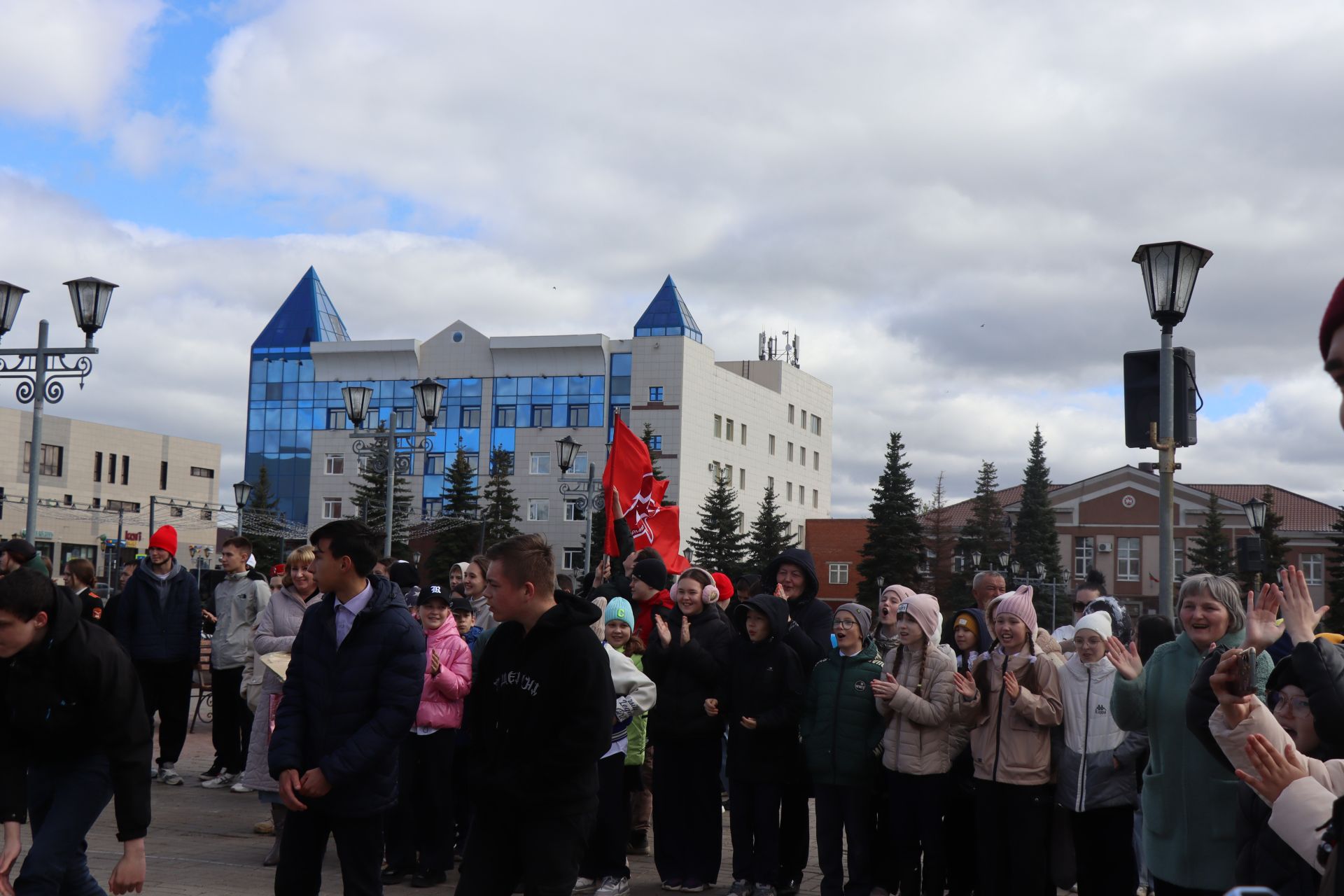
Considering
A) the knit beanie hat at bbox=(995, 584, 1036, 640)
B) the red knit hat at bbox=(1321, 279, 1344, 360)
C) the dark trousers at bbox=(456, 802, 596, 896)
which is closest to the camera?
the red knit hat at bbox=(1321, 279, 1344, 360)

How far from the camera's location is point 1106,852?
7926 mm

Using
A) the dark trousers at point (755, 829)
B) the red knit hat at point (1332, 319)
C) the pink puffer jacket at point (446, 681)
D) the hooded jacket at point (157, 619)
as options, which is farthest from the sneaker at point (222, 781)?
the red knit hat at point (1332, 319)

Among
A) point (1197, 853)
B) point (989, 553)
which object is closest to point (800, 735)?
point (1197, 853)

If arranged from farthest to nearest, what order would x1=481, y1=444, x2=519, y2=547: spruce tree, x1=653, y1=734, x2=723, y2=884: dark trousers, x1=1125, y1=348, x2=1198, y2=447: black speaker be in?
1. x1=481, y1=444, x2=519, y2=547: spruce tree
2. x1=1125, y1=348, x2=1198, y2=447: black speaker
3. x1=653, y1=734, x2=723, y2=884: dark trousers

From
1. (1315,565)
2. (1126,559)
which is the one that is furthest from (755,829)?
(1315,565)

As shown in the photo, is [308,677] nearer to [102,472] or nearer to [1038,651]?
[1038,651]

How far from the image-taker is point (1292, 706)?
4.32 meters

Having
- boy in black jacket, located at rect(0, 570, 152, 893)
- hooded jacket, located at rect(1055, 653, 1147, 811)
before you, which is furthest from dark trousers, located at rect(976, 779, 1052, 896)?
boy in black jacket, located at rect(0, 570, 152, 893)

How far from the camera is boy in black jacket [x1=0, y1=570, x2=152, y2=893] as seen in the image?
515cm

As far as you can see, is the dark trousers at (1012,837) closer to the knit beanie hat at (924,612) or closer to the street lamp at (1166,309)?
the knit beanie hat at (924,612)

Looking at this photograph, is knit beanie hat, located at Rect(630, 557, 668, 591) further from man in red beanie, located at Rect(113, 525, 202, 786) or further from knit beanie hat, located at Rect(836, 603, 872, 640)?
man in red beanie, located at Rect(113, 525, 202, 786)

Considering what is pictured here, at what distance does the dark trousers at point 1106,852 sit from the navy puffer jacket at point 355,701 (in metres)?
4.33

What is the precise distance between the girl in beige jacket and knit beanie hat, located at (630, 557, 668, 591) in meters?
2.58

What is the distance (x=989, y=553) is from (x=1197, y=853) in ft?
257
